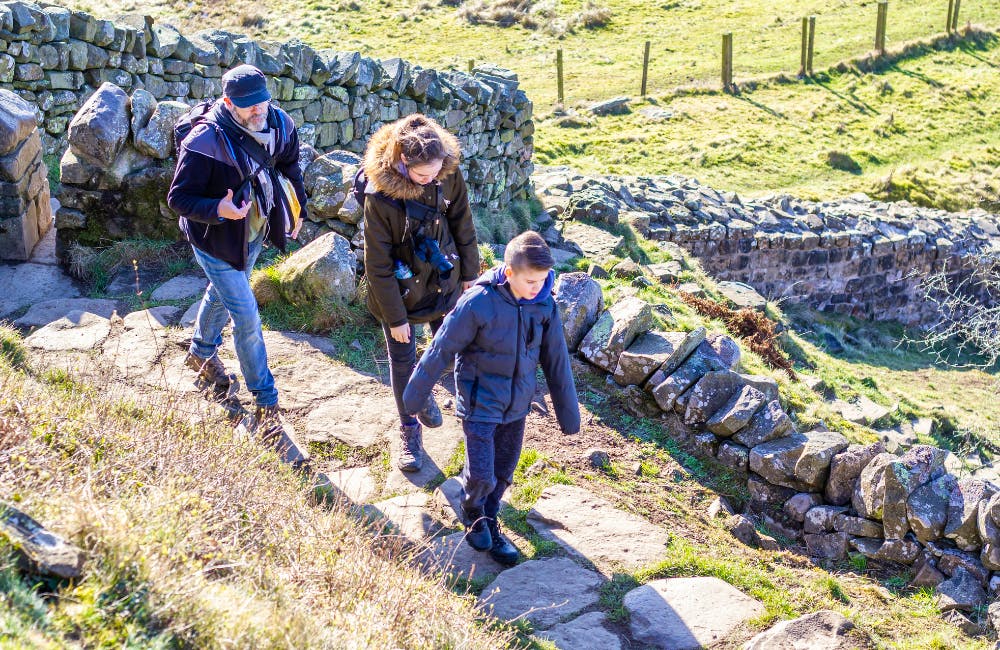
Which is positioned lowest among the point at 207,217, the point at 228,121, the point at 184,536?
→ the point at 184,536

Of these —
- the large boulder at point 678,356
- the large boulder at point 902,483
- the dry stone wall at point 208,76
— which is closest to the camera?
the large boulder at point 902,483

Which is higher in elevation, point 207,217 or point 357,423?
point 207,217

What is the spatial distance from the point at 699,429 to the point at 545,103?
18376mm

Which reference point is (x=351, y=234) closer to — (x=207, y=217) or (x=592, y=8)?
(x=207, y=217)

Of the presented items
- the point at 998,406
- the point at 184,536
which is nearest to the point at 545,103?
the point at 998,406

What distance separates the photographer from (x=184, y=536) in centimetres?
343

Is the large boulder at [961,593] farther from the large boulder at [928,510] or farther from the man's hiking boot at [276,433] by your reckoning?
the man's hiking boot at [276,433]

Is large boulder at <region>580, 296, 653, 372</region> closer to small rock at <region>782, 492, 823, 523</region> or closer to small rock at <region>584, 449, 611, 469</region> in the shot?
small rock at <region>584, 449, 611, 469</region>

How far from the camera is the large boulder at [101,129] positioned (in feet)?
23.4

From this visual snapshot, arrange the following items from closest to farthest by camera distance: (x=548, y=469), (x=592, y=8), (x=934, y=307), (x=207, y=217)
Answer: (x=207, y=217), (x=548, y=469), (x=934, y=307), (x=592, y=8)

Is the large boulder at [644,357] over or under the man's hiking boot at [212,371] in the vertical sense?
under

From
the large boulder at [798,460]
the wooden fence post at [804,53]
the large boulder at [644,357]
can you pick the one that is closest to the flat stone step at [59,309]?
the large boulder at [644,357]

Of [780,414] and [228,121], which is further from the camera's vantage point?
[780,414]

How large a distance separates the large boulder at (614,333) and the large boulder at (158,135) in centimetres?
384
